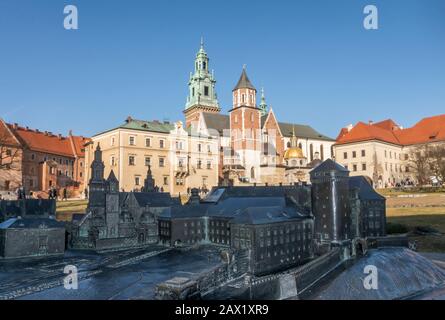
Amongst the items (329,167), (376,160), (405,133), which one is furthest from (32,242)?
(405,133)

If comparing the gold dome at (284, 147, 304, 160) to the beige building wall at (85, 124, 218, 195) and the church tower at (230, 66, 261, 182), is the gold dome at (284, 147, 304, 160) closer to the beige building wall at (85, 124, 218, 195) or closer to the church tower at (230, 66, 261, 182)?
the church tower at (230, 66, 261, 182)

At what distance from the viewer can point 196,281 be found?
29.7 m

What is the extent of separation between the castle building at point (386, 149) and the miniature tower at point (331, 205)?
193ft

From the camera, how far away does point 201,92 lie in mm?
116688

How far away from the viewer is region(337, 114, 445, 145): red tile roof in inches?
4205

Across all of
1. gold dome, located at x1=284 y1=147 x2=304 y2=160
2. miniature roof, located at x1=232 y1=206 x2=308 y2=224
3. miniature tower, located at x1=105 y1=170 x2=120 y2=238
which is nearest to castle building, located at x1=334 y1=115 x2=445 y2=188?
gold dome, located at x1=284 y1=147 x2=304 y2=160

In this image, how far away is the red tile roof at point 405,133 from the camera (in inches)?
4205

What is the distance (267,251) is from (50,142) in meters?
82.8

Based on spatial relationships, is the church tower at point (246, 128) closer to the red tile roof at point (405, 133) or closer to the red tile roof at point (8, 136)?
→ the red tile roof at point (405, 133)

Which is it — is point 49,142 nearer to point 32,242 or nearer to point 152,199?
point 152,199

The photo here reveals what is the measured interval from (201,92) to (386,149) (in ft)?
189

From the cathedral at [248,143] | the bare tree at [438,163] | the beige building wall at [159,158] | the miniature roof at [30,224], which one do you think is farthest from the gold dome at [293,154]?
the miniature roof at [30,224]

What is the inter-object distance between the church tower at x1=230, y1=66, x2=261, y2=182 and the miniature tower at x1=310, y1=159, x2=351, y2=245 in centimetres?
5043
